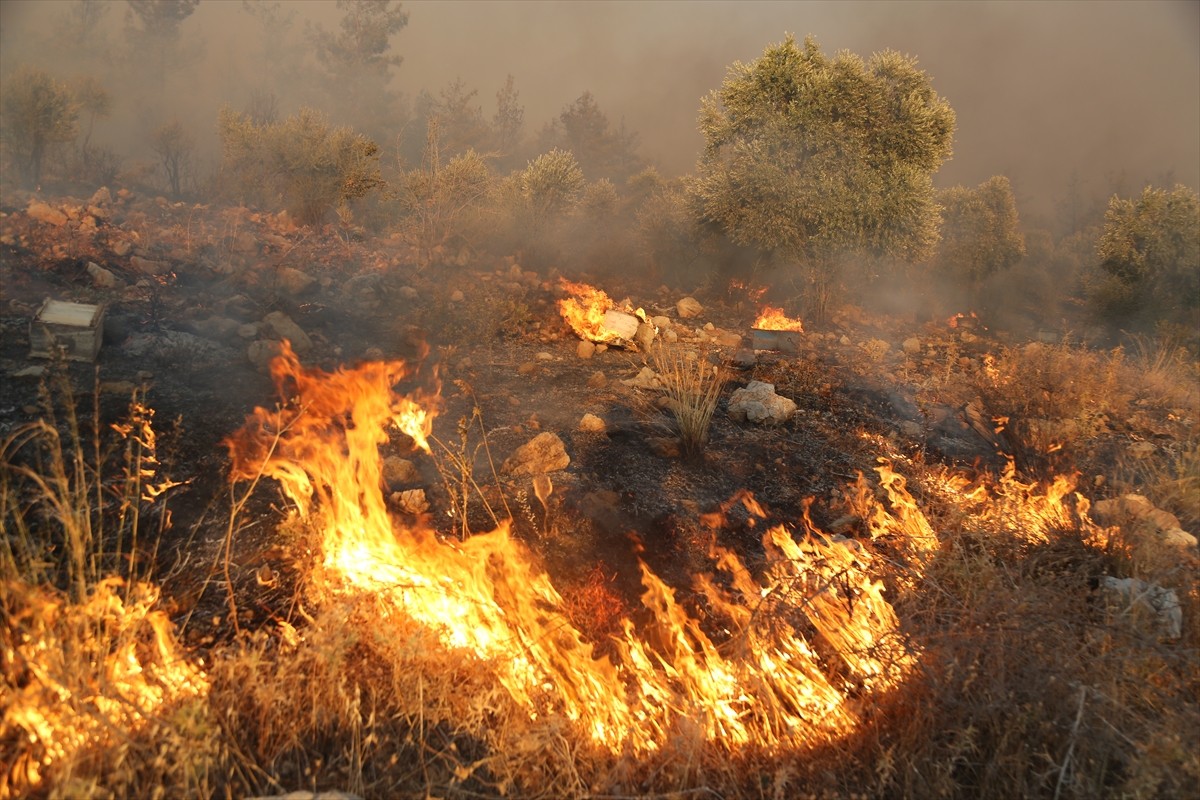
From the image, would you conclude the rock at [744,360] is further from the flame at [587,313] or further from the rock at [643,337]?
the flame at [587,313]

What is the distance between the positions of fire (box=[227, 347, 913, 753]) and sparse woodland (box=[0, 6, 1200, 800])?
2 centimetres

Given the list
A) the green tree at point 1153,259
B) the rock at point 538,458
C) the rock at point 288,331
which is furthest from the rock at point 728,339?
the green tree at point 1153,259

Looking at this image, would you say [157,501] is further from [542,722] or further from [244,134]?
[244,134]

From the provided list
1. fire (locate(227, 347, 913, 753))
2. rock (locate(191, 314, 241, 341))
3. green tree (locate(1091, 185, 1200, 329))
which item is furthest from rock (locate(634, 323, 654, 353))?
green tree (locate(1091, 185, 1200, 329))

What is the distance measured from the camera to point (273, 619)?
333 cm

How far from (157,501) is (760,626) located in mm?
3871

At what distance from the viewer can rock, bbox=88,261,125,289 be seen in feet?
27.7

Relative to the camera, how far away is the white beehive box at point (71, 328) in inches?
246

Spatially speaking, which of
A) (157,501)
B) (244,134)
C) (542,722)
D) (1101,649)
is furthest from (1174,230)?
(244,134)

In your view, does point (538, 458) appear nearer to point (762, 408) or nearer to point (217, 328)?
point (762, 408)

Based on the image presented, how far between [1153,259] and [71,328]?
57.6ft

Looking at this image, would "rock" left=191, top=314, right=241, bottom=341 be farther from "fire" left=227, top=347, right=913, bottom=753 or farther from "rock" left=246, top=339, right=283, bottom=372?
"fire" left=227, top=347, right=913, bottom=753

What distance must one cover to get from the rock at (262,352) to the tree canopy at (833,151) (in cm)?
828

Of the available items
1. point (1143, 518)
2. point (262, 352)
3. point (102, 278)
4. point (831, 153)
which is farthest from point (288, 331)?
point (831, 153)
